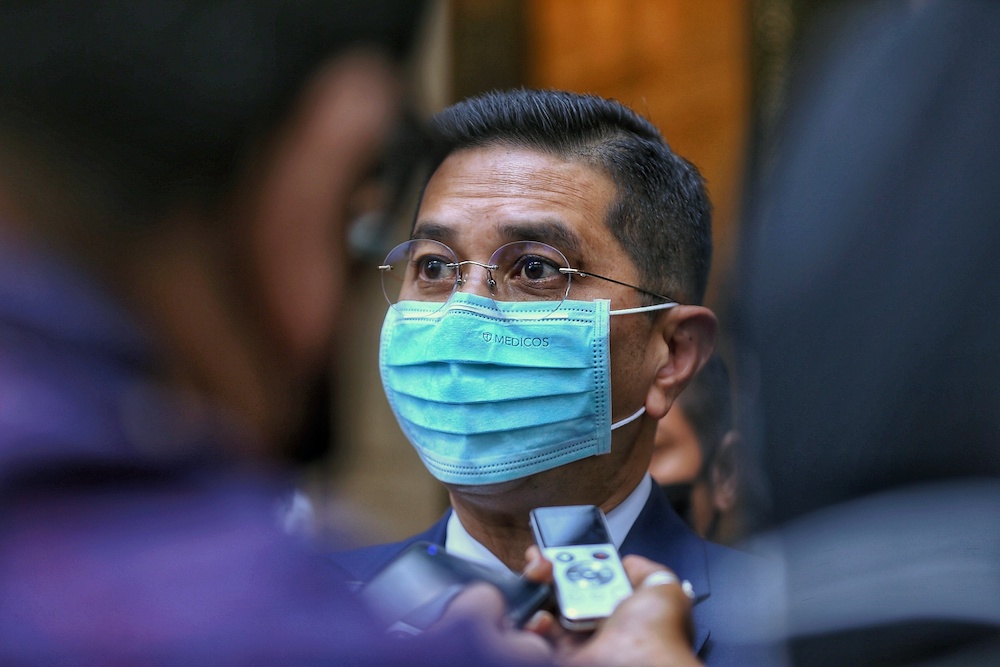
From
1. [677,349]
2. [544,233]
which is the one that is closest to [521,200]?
[544,233]

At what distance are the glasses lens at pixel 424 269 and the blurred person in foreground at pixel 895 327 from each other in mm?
1389

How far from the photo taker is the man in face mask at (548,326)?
7.84 feet

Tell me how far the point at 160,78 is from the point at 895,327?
0.81m

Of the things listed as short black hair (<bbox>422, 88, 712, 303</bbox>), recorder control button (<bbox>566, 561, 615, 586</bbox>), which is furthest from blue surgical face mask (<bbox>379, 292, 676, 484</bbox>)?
recorder control button (<bbox>566, 561, 615, 586</bbox>)

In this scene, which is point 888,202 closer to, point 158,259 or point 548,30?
point 158,259

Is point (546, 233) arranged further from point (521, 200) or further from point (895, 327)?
point (895, 327)

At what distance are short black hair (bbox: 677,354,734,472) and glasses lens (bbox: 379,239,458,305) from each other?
1120 millimetres

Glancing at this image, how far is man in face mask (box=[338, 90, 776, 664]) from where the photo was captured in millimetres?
2391

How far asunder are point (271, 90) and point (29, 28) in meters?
0.22

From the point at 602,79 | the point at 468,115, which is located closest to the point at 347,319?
the point at 468,115

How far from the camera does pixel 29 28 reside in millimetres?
908

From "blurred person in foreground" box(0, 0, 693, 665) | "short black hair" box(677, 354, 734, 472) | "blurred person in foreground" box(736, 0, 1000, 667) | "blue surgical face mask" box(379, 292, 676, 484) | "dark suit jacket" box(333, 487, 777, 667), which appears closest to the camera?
"blurred person in foreground" box(0, 0, 693, 665)

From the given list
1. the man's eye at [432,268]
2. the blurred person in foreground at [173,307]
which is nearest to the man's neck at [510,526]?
the man's eye at [432,268]

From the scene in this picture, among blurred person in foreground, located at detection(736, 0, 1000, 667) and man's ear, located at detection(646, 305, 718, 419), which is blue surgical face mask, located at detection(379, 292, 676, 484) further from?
blurred person in foreground, located at detection(736, 0, 1000, 667)
